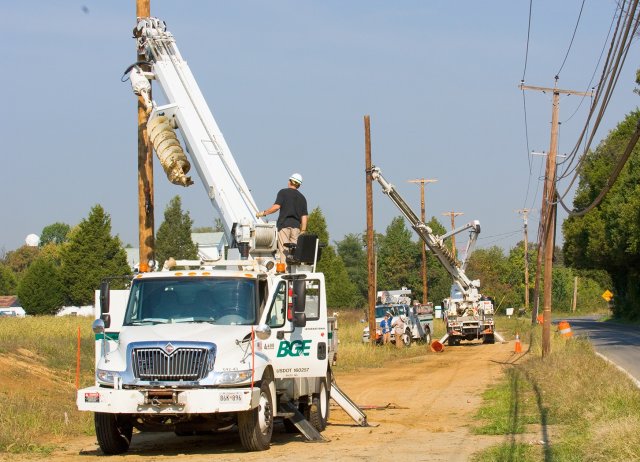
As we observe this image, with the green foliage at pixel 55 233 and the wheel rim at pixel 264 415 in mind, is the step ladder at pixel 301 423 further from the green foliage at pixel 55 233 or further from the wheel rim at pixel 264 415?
the green foliage at pixel 55 233

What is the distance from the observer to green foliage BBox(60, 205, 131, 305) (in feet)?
238

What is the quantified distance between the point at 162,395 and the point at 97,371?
1.06 metres

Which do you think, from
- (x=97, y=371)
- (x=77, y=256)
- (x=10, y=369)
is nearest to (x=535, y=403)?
(x=97, y=371)

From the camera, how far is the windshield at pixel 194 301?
552 inches

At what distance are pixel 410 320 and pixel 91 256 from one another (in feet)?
108

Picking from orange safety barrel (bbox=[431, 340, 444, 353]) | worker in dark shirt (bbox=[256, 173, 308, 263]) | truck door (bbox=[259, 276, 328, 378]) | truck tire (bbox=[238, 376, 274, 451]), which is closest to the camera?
truck tire (bbox=[238, 376, 274, 451])

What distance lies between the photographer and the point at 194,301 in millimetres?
14156

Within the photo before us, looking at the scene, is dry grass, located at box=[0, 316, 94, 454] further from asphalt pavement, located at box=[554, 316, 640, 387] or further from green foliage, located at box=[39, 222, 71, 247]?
green foliage, located at box=[39, 222, 71, 247]

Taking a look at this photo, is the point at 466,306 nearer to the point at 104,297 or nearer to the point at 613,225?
the point at 613,225

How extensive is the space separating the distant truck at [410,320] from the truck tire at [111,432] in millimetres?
29100

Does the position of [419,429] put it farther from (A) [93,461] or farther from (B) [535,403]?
(A) [93,461]

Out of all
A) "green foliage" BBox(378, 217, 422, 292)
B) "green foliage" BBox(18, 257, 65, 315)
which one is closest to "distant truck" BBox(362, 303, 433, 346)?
"green foliage" BBox(18, 257, 65, 315)

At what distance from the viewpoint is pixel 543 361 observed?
94.4ft

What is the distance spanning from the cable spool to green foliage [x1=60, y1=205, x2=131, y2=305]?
55.9m
